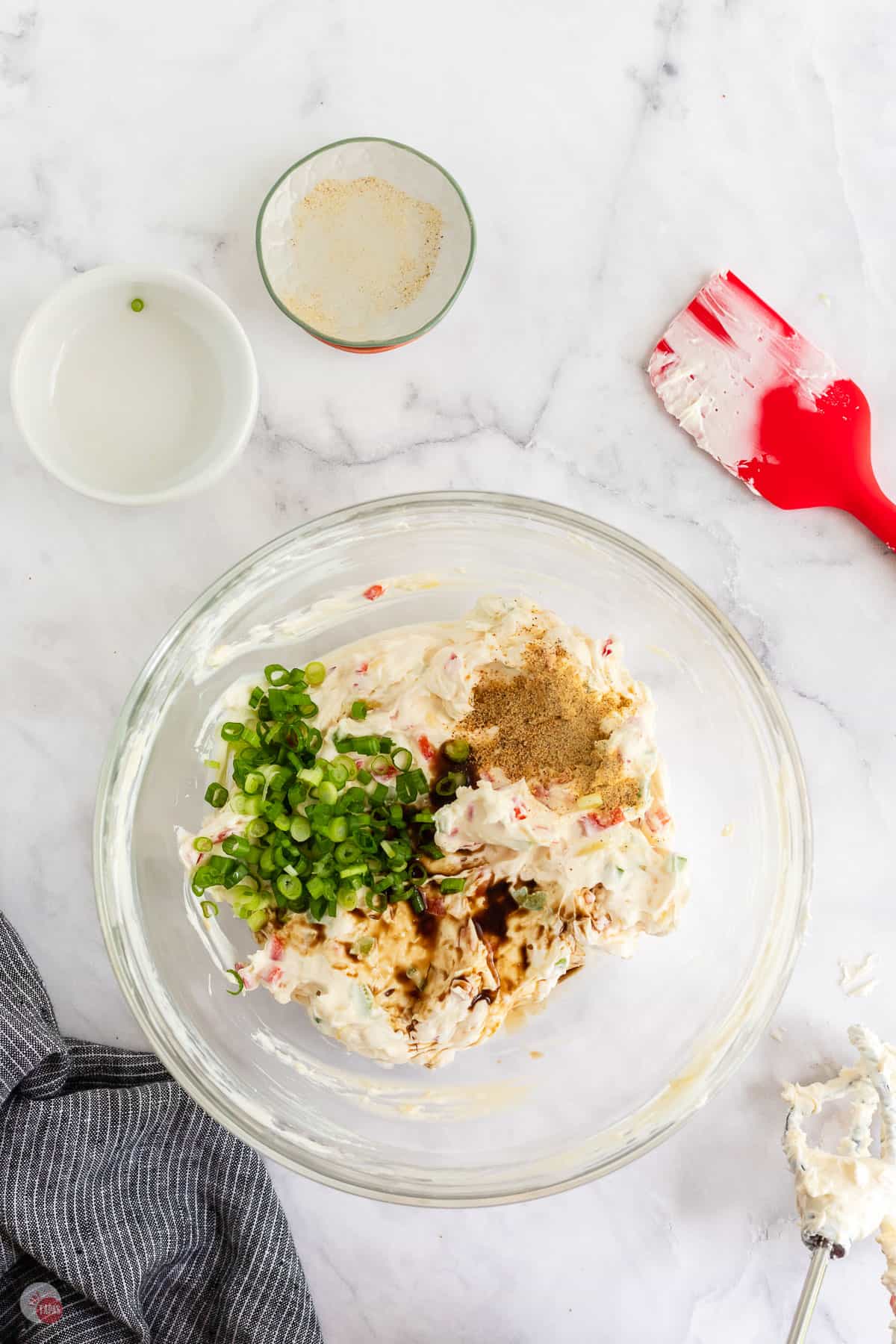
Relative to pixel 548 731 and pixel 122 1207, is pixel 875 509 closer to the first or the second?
pixel 548 731

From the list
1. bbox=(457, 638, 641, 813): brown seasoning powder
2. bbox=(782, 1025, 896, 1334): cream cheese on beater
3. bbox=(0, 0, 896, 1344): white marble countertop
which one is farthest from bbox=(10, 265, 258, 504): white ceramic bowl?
bbox=(782, 1025, 896, 1334): cream cheese on beater

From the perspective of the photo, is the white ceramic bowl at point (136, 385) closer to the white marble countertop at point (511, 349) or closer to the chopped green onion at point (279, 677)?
the white marble countertop at point (511, 349)

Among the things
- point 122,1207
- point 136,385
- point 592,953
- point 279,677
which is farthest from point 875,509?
point 122,1207

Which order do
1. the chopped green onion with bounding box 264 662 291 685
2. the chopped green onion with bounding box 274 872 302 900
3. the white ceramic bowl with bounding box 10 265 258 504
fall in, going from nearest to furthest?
1. the chopped green onion with bounding box 274 872 302 900
2. the chopped green onion with bounding box 264 662 291 685
3. the white ceramic bowl with bounding box 10 265 258 504

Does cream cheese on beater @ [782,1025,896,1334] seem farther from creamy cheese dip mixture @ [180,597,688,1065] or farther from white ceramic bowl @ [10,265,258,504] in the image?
white ceramic bowl @ [10,265,258,504]

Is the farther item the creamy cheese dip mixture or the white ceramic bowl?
the white ceramic bowl

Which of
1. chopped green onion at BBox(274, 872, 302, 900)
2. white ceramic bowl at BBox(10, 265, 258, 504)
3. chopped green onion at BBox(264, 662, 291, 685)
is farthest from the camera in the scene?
white ceramic bowl at BBox(10, 265, 258, 504)
